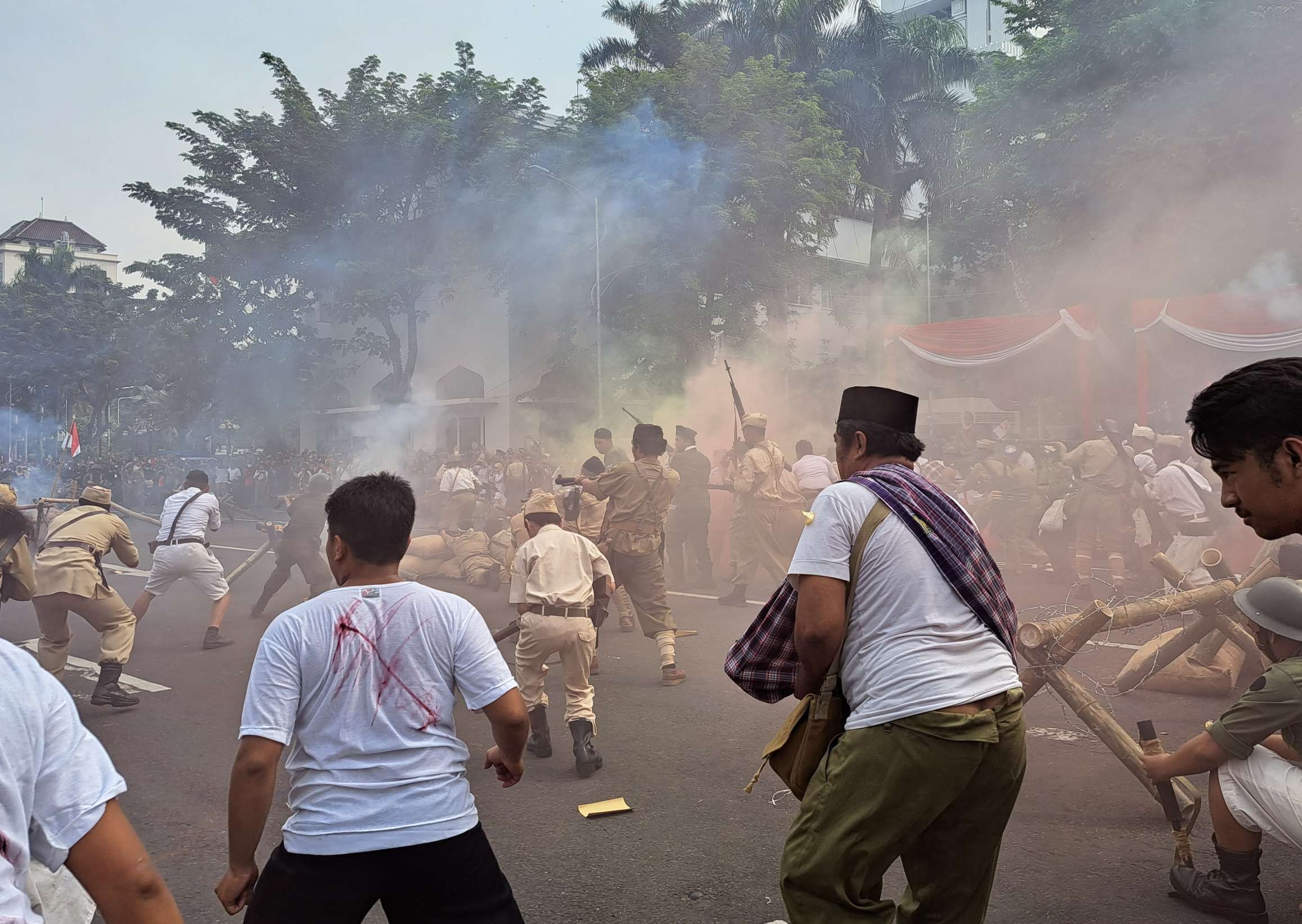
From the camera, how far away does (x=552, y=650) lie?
5.32 meters

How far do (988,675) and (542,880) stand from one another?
6.90 ft

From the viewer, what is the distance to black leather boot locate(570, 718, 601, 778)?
4.97 metres

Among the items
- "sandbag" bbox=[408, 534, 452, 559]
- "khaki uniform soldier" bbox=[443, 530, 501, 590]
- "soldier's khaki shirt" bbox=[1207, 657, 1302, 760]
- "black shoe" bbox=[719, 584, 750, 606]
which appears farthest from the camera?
"sandbag" bbox=[408, 534, 452, 559]

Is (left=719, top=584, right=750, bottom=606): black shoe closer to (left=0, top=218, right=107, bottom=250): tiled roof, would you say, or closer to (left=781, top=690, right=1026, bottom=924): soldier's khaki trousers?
(left=781, top=690, right=1026, bottom=924): soldier's khaki trousers

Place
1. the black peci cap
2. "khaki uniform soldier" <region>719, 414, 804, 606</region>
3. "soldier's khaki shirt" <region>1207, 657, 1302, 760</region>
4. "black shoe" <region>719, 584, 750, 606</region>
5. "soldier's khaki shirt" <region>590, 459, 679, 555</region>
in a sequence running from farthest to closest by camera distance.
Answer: "khaki uniform soldier" <region>719, 414, 804, 606</region>, "black shoe" <region>719, 584, 750, 606</region>, "soldier's khaki shirt" <region>590, 459, 679, 555</region>, "soldier's khaki shirt" <region>1207, 657, 1302, 760</region>, the black peci cap

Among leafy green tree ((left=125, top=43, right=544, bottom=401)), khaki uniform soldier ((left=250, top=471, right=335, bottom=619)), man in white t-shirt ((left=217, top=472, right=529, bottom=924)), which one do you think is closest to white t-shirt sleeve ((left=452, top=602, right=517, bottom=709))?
man in white t-shirt ((left=217, top=472, right=529, bottom=924))

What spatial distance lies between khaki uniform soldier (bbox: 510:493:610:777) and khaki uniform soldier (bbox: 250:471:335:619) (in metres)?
5.13

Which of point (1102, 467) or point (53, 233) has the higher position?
point (53, 233)

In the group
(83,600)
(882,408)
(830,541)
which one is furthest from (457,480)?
(830,541)

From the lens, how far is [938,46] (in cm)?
2850

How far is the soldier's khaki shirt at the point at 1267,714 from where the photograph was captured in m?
2.91

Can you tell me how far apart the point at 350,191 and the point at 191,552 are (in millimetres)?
18366

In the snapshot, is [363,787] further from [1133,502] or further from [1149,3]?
[1149,3]

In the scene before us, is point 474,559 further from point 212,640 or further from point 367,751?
point 367,751
